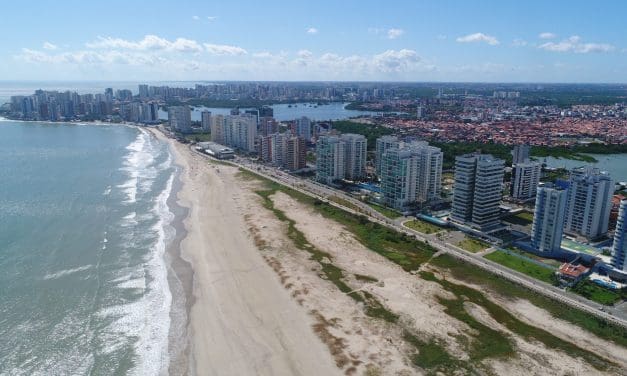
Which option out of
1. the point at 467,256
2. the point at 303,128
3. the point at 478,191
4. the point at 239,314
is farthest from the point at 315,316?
the point at 303,128

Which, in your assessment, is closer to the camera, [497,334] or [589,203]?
[497,334]

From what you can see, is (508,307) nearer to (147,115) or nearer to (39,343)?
(39,343)

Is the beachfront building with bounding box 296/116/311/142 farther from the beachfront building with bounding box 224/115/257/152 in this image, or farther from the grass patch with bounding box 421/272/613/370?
the grass patch with bounding box 421/272/613/370

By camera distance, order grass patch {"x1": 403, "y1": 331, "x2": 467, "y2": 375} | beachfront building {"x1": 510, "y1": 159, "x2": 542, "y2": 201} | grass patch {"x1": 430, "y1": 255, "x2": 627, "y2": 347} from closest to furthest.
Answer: grass patch {"x1": 403, "y1": 331, "x2": 467, "y2": 375}
grass patch {"x1": 430, "y1": 255, "x2": 627, "y2": 347}
beachfront building {"x1": 510, "y1": 159, "x2": 542, "y2": 201}

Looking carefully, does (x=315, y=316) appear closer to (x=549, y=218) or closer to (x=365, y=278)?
(x=365, y=278)


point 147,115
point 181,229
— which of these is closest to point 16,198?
point 181,229

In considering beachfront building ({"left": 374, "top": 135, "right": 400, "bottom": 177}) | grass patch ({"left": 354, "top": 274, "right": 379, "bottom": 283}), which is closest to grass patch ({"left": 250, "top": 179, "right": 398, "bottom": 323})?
grass patch ({"left": 354, "top": 274, "right": 379, "bottom": 283})

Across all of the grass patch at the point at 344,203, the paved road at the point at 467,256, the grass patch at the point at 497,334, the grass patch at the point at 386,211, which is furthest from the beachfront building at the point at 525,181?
the grass patch at the point at 497,334
